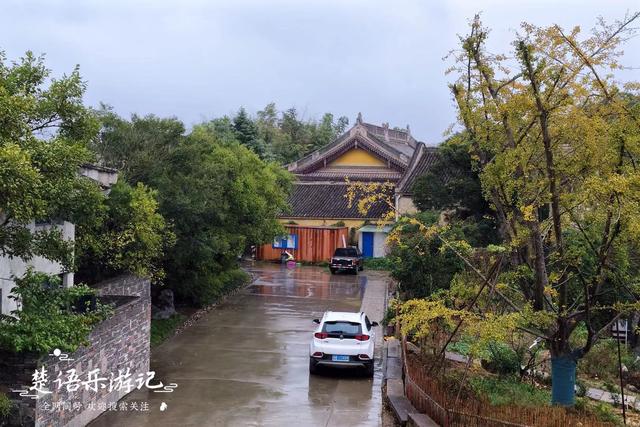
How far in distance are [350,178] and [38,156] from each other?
35.4 meters

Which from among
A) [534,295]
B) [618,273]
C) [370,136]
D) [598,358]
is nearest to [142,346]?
[534,295]

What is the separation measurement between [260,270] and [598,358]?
21.3 m

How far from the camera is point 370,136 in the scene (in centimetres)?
4288

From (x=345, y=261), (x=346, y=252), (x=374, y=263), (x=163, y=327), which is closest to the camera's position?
(x=163, y=327)

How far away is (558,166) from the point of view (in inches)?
379

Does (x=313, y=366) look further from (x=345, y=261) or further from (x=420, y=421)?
(x=345, y=261)

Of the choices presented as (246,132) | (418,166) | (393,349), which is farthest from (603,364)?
(246,132)

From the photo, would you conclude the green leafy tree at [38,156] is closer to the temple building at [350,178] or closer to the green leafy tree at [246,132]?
the temple building at [350,178]

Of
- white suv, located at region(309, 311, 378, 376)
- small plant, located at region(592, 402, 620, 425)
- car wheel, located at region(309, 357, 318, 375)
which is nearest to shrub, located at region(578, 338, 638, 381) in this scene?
small plant, located at region(592, 402, 620, 425)

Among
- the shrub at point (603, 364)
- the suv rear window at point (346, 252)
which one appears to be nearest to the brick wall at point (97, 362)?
the shrub at point (603, 364)

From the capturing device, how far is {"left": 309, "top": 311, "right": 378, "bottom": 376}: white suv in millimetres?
14039

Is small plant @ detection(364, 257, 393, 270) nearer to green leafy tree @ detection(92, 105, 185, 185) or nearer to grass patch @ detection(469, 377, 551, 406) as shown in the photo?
green leafy tree @ detection(92, 105, 185, 185)

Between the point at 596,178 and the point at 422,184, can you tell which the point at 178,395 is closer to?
the point at 596,178

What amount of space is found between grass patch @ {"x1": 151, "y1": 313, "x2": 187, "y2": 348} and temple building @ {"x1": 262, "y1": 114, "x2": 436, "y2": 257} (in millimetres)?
18560
